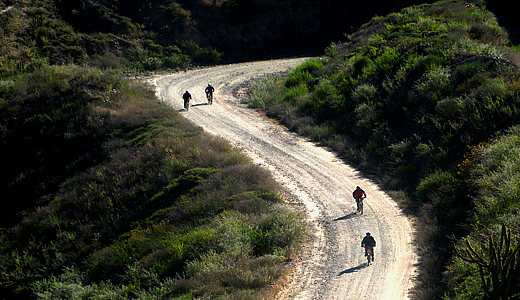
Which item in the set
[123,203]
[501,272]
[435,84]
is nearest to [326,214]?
[501,272]

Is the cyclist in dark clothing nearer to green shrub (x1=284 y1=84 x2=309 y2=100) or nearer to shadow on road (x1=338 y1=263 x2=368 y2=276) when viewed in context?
shadow on road (x1=338 y1=263 x2=368 y2=276)

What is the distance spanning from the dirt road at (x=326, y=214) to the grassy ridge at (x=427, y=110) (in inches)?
30.8

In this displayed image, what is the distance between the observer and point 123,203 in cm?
1925

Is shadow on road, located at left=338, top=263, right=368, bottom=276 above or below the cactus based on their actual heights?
below

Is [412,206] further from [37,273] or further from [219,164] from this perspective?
[37,273]

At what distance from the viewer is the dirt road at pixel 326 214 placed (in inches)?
454

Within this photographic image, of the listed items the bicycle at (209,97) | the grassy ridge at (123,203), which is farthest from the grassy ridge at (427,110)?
the grassy ridge at (123,203)

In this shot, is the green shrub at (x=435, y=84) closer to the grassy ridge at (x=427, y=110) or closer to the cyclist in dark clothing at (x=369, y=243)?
the grassy ridge at (x=427, y=110)

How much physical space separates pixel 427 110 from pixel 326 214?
28.0 feet

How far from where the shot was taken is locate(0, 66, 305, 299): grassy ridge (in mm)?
13125

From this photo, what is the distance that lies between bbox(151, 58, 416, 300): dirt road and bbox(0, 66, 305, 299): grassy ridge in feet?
3.43

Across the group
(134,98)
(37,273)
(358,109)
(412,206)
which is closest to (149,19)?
(134,98)

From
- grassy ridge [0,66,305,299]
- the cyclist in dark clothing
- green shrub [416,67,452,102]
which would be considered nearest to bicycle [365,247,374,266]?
the cyclist in dark clothing

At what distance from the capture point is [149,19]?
47.4 meters
